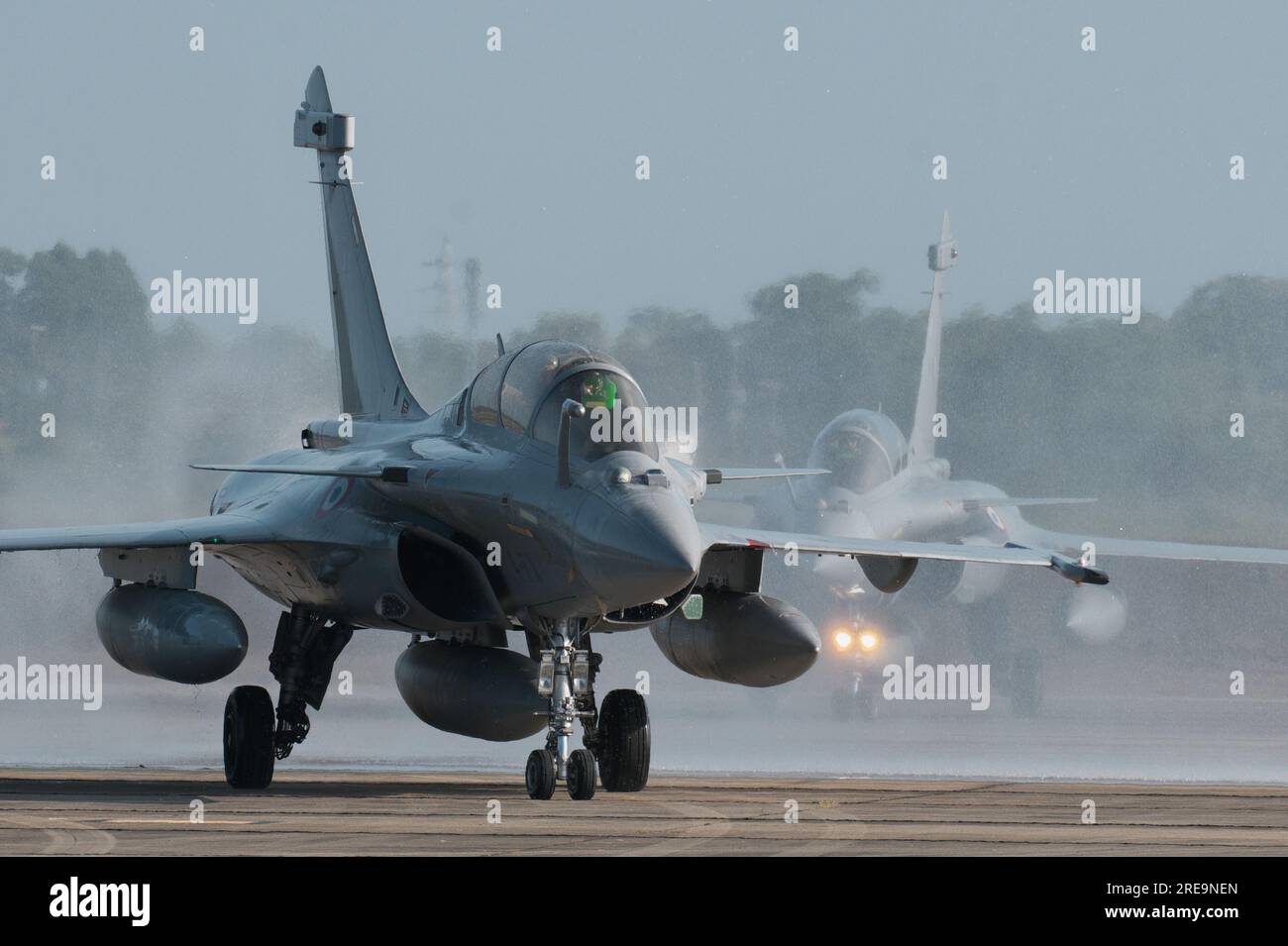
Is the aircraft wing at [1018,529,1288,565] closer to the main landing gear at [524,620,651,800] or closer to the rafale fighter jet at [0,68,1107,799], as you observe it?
the rafale fighter jet at [0,68,1107,799]

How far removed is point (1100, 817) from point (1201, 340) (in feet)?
73.4

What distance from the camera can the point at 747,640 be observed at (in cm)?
1529

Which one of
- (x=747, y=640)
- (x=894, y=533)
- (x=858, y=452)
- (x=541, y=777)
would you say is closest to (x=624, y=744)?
(x=747, y=640)

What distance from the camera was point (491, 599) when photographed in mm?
13773

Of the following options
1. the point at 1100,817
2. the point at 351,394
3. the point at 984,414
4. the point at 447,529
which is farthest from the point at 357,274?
the point at 984,414

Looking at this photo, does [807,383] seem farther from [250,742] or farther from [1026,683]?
[250,742]

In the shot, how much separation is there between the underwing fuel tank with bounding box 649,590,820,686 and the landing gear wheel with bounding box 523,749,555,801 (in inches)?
98.9

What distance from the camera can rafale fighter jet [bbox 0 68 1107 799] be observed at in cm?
1278

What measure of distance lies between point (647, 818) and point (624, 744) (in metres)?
3.11

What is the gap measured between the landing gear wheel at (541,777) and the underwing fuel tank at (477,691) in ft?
1.23

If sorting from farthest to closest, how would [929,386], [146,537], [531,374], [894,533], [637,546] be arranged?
[929,386], [894,533], [146,537], [531,374], [637,546]

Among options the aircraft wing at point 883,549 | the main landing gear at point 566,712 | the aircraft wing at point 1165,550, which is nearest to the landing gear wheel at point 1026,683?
the aircraft wing at point 1165,550

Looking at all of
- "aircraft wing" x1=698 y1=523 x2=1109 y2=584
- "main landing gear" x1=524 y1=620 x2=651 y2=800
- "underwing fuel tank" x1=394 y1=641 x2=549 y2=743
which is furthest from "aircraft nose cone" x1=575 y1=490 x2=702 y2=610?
"aircraft wing" x1=698 y1=523 x2=1109 y2=584

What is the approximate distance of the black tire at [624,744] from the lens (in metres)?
14.9
